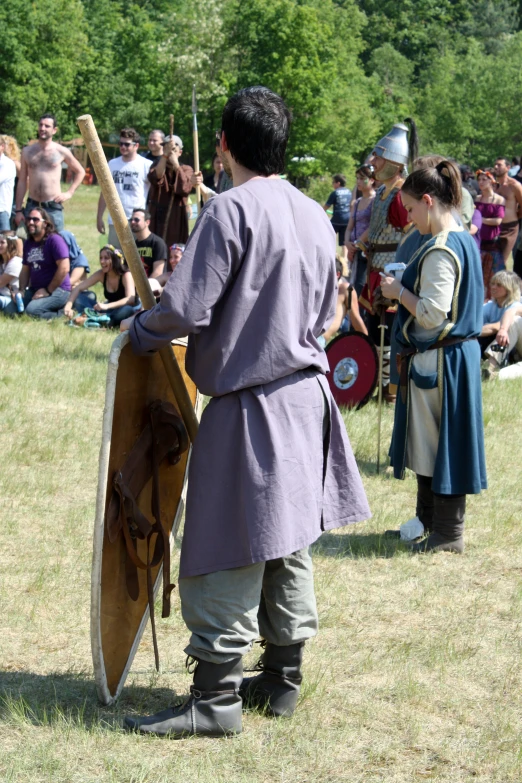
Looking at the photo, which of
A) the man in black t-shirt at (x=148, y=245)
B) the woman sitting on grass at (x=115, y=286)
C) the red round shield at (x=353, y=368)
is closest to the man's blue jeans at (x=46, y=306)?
the woman sitting on grass at (x=115, y=286)

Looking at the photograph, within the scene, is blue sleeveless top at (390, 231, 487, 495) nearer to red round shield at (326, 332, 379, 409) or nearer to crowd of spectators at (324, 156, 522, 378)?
crowd of spectators at (324, 156, 522, 378)

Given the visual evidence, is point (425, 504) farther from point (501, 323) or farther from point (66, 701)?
point (501, 323)

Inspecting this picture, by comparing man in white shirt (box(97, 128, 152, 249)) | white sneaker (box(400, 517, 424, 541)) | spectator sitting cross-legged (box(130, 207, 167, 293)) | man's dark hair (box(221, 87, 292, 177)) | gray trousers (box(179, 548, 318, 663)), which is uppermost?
man in white shirt (box(97, 128, 152, 249))

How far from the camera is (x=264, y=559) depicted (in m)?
2.92

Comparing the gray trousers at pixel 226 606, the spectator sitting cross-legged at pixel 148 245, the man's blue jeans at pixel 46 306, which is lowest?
the gray trousers at pixel 226 606

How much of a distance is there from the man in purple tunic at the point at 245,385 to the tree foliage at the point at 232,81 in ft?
141

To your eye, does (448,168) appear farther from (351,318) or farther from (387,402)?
(351,318)

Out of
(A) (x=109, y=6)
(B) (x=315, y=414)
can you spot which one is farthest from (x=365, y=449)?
(A) (x=109, y=6)

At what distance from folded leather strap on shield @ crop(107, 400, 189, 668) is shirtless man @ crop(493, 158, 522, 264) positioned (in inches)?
381

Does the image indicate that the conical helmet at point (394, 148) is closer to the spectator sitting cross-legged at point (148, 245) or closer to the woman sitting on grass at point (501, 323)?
the woman sitting on grass at point (501, 323)

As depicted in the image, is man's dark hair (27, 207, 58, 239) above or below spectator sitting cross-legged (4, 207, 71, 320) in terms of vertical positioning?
above

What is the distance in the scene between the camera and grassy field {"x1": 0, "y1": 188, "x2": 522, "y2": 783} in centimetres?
304

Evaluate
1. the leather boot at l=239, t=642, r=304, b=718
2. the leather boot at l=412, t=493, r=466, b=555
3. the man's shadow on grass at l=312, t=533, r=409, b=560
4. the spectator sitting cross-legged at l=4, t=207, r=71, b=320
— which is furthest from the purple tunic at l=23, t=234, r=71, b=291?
the leather boot at l=239, t=642, r=304, b=718

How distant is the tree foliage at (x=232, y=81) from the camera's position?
47.8 m
